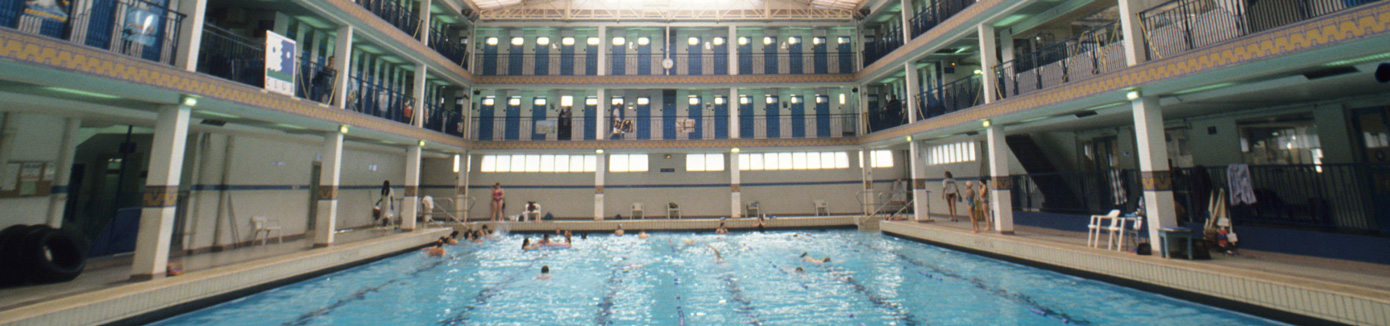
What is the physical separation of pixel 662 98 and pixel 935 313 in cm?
1554

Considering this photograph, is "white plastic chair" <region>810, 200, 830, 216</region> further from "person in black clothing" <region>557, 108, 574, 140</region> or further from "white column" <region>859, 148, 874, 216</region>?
"person in black clothing" <region>557, 108, 574, 140</region>

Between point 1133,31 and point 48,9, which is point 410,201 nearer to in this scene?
point 48,9

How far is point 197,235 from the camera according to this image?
994 centimetres

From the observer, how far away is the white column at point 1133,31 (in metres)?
8.21

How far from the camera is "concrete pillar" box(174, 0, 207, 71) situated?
23.8 ft

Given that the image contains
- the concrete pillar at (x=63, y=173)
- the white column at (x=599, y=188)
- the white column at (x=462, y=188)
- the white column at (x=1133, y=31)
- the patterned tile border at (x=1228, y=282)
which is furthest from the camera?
the white column at (x=462, y=188)

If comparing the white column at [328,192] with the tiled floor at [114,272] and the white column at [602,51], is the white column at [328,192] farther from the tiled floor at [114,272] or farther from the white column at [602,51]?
the white column at [602,51]

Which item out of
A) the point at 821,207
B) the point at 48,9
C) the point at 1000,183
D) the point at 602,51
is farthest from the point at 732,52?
the point at 48,9

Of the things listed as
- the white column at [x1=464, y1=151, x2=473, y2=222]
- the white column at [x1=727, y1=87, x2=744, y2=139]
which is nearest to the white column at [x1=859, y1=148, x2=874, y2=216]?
the white column at [x1=727, y1=87, x2=744, y2=139]

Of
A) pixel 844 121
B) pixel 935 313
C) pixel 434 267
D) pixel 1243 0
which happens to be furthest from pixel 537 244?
pixel 1243 0

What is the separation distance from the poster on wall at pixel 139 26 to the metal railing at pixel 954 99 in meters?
16.9

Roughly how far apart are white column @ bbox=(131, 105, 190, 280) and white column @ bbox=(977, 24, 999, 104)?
645 inches

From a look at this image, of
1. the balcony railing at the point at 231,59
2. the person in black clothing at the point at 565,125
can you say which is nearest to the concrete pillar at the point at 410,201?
the balcony railing at the point at 231,59

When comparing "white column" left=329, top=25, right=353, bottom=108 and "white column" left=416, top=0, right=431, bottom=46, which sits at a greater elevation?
"white column" left=416, top=0, right=431, bottom=46
